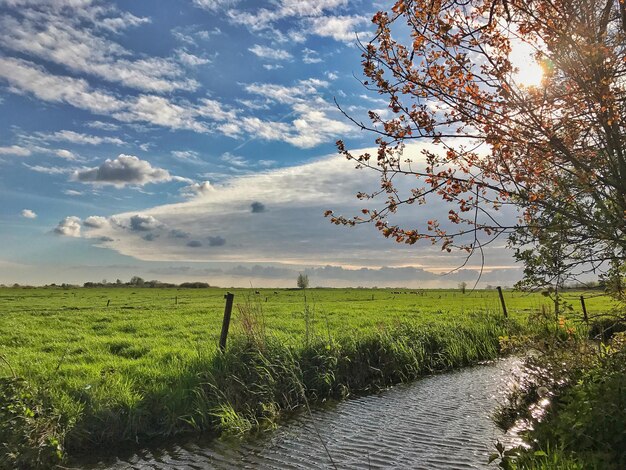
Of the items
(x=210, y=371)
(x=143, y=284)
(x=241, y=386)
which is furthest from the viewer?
(x=143, y=284)

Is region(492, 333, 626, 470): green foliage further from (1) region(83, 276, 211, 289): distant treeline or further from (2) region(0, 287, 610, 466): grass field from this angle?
(1) region(83, 276, 211, 289): distant treeline

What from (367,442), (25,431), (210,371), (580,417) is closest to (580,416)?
(580,417)

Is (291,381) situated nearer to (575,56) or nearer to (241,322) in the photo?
(241,322)

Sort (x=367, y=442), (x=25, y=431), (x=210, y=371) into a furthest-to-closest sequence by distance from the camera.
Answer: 1. (x=210, y=371)
2. (x=367, y=442)
3. (x=25, y=431)

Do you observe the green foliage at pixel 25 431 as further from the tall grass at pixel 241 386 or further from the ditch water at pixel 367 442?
the ditch water at pixel 367 442

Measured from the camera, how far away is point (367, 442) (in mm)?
9484

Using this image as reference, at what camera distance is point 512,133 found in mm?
5609

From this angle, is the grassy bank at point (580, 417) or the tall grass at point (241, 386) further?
the tall grass at point (241, 386)

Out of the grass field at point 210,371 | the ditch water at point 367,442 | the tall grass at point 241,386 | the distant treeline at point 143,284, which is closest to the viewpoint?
the ditch water at point 367,442

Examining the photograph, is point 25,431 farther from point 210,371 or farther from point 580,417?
point 580,417

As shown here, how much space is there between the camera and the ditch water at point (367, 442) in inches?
333

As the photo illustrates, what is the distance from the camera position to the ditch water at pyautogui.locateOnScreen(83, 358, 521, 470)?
8453 mm

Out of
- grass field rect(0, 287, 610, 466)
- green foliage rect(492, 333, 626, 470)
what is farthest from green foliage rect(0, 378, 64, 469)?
green foliage rect(492, 333, 626, 470)

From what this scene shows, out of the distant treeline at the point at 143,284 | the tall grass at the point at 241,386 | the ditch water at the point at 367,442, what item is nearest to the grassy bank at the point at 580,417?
the ditch water at the point at 367,442
